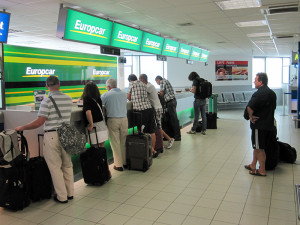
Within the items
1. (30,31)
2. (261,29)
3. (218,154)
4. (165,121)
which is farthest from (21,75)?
(261,29)

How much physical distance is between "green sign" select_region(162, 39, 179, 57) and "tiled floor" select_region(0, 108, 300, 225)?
3.14 metres

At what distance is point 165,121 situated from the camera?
693 centimetres

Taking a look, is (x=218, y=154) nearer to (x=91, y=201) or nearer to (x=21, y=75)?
(x=91, y=201)

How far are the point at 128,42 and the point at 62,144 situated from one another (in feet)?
9.55

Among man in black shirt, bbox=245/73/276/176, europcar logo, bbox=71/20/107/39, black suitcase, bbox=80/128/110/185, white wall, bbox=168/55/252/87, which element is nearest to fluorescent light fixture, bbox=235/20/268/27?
man in black shirt, bbox=245/73/276/176

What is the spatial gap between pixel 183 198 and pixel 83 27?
2865 millimetres

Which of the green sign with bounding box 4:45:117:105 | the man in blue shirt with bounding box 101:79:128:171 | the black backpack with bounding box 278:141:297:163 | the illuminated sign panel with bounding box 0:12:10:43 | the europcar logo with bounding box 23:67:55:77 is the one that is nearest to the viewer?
the illuminated sign panel with bounding box 0:12:10:43

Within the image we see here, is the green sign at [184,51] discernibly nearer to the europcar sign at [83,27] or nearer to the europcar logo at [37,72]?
the europcar logo at [37,72]

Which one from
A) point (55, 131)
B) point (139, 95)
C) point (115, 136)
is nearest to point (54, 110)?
point (55, 131)

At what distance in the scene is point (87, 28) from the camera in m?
4.51

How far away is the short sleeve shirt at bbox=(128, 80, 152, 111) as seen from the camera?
5.24 m

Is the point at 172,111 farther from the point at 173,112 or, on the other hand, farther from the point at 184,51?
the point at 184,51

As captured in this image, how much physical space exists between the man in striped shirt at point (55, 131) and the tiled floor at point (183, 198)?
0.88 feet

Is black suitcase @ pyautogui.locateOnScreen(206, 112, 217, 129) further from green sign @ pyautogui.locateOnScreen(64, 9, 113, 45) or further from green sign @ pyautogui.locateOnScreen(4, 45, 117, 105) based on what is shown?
green sign @ pyautogui.locateOnScreen(64, 9, 113, 45)
